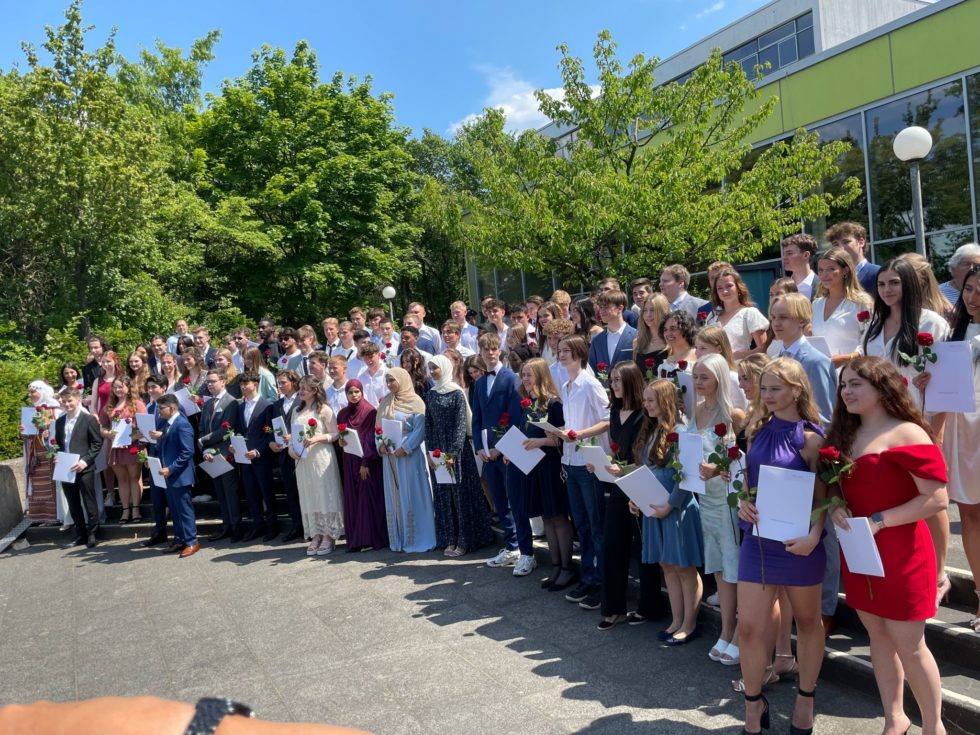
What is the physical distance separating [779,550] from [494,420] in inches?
165

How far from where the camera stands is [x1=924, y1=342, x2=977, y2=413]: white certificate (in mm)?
4609

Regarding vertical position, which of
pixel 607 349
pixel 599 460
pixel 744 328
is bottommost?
pixel 599 460

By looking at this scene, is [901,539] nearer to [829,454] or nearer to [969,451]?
[829,454]

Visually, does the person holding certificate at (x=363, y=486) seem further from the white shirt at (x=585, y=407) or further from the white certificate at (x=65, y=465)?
the white certificate at (x=65, y=465)

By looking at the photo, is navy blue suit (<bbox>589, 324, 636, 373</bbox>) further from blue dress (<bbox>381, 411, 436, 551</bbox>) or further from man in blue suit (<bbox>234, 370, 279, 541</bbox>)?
man in blue suit (<bbox>234, 370, 279, 541</bbox>)

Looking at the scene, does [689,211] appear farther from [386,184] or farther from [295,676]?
[386,184]

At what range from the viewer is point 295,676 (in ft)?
19.6

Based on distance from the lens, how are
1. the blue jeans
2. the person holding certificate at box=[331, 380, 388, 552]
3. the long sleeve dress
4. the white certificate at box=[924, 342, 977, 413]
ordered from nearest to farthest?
the white certificate at box=[924, 342, 977, 413]
the blue jeans
the long sleeve dress
the person holding certificate at box=[331, 380, 388, 552]

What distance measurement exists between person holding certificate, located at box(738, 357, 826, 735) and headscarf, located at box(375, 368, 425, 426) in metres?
5.45

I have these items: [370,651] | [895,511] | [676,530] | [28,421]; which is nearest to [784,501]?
[895,511]

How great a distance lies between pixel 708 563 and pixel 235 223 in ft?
72.9

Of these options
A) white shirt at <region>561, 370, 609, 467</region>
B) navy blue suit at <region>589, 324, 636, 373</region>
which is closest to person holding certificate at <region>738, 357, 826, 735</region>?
white shirt at <region>561, 370, 609, 467</region>

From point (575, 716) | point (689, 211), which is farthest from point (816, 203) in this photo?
point (575, 716)

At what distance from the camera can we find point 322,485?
31.6ft
